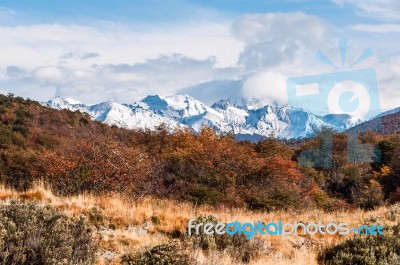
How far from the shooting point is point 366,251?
801 cm

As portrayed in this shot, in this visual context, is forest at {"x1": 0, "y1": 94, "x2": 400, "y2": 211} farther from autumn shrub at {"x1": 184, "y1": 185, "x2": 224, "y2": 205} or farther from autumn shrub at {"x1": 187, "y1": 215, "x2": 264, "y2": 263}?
autumn shrub at {"x1": 187, "y1": 215, "x2": 264, "y2": 263}

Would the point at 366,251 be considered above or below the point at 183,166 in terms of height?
below

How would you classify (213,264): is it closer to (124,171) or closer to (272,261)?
(272,261)

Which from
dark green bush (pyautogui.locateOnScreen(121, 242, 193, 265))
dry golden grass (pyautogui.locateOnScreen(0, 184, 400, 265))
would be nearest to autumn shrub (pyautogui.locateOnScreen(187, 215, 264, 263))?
dry golden grass (pyautogui.locateOnScreen(0, 184, 400, 265))

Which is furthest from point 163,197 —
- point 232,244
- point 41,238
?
point 41,238

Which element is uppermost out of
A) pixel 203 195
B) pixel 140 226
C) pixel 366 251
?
pixel 140 226

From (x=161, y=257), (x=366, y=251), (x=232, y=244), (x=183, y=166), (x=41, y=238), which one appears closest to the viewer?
(x=41, y=238)

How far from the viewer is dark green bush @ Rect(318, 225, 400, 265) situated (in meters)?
7.87

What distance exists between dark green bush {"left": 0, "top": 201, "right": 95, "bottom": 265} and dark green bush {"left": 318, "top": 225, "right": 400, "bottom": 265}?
15.0ft

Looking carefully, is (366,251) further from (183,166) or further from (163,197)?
(183,166)

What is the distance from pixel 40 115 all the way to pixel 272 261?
58.0 meters

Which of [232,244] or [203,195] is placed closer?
[232,244]

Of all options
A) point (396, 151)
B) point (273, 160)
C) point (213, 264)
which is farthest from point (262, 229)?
point (396, 151)

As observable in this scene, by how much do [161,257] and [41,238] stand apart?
1645 millimetres
